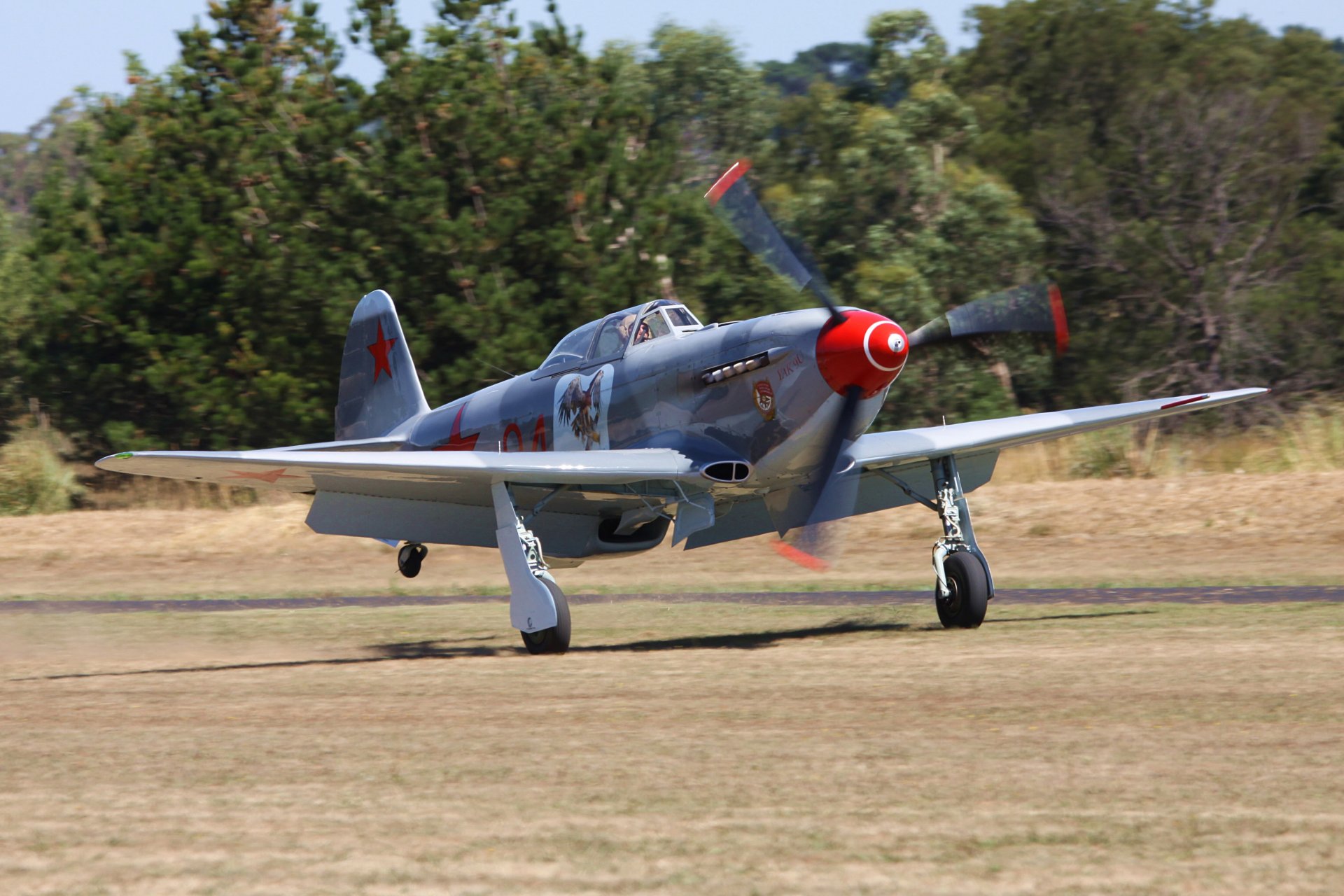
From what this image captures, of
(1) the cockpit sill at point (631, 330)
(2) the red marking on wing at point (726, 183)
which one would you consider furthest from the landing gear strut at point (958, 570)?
(2) the red marking on wing at point (726, 183)

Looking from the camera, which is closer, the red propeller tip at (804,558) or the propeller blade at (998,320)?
the red propeller tip at (804,558)

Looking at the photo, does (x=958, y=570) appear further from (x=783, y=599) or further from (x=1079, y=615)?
(x=783, y=599)

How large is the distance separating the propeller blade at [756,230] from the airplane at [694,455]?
0.02m

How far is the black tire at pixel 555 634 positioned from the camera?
12281mm

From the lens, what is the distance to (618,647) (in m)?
13.0

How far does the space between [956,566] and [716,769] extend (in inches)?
245

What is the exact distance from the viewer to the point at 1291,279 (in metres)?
35.1

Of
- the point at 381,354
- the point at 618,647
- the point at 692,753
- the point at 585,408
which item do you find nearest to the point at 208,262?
the point at 381,354

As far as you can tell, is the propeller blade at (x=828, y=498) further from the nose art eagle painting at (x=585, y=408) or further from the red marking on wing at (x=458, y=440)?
the red marking on wing at (x=458, y=440)

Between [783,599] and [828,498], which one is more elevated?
[828,498]

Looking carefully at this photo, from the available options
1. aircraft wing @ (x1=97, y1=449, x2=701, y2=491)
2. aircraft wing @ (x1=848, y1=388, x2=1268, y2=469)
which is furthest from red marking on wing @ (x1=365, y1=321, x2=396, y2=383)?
aircraft wing @ (x1=848, y1=388, x2=1268, y2=469)

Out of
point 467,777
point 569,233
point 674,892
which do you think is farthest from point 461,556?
point 674,892

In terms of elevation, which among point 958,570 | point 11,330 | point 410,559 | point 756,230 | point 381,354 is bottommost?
point 958,570

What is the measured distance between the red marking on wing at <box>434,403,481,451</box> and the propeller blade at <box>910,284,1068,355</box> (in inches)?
209
